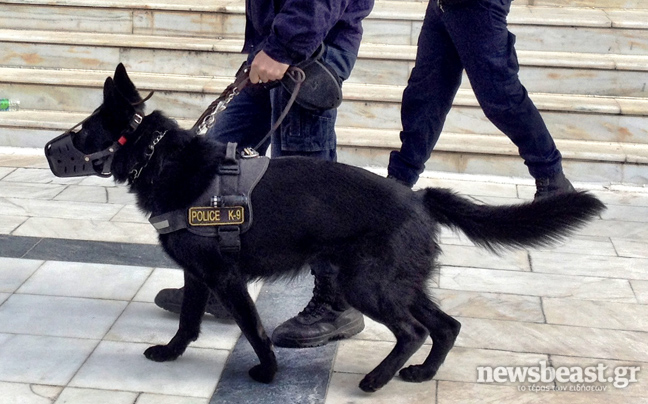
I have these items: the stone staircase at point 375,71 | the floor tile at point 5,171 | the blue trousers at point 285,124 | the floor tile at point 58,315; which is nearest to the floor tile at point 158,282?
the floor tile at point 58,315

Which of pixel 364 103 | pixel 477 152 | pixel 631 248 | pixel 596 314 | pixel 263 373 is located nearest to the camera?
pixel 263 373

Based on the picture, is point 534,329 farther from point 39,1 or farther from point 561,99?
point 39,1

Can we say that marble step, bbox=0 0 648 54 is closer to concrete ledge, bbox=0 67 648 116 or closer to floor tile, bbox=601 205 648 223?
concrete ledge, bbox=0 67 648 116

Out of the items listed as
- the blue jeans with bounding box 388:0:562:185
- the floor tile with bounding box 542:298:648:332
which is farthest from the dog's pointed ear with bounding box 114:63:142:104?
the floor tile with bounding box 542:298:648:332

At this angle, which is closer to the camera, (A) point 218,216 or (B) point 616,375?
(A) point 218,216

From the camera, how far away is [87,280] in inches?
157

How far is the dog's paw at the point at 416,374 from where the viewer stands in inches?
125

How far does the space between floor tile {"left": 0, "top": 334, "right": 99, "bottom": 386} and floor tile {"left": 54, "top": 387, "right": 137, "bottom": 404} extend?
3.3 inches

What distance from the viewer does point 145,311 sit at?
3715 millimetres

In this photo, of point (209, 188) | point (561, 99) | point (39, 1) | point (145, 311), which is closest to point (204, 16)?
point (39, 1)

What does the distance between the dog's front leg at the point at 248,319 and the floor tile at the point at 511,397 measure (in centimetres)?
64

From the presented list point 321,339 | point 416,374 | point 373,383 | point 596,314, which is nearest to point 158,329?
point 321,339

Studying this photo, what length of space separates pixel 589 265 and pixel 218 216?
2232mm
